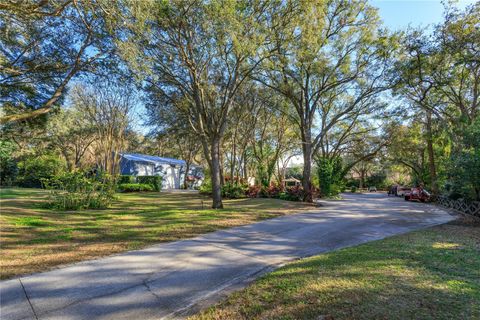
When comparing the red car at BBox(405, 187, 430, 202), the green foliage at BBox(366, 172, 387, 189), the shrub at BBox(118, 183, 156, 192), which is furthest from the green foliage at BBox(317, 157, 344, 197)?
the green foliage at BBox(366, 172, 387, 189)

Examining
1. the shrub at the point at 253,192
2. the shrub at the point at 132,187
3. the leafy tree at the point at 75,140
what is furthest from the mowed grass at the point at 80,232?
the leafy tree at the point at 75,140

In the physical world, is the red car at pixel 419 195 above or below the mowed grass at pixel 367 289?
above

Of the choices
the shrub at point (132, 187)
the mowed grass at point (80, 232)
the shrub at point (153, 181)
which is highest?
the shrub at point (153, 181)

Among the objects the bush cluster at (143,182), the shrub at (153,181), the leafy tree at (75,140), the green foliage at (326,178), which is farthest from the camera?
the leafy tree at (75,140)

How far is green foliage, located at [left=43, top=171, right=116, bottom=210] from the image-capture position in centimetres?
1178

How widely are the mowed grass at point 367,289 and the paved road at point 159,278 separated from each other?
56 cm

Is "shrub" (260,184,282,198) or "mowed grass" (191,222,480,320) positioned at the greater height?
"shrub" (260,184,282,198)

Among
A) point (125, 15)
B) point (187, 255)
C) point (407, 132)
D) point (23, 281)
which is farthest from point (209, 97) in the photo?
point (407, 132)

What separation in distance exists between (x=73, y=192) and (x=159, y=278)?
390 inches

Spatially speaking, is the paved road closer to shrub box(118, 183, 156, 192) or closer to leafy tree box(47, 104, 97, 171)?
shrub box(118, 183, 156, 192)

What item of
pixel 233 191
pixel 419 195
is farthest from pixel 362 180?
pixel 233 191

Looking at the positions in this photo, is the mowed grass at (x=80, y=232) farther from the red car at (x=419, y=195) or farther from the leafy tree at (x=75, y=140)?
the leafy tree at (x=75, y=140)

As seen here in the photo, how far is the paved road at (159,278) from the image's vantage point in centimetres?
338

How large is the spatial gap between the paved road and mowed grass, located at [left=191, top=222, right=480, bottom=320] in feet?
1.85
